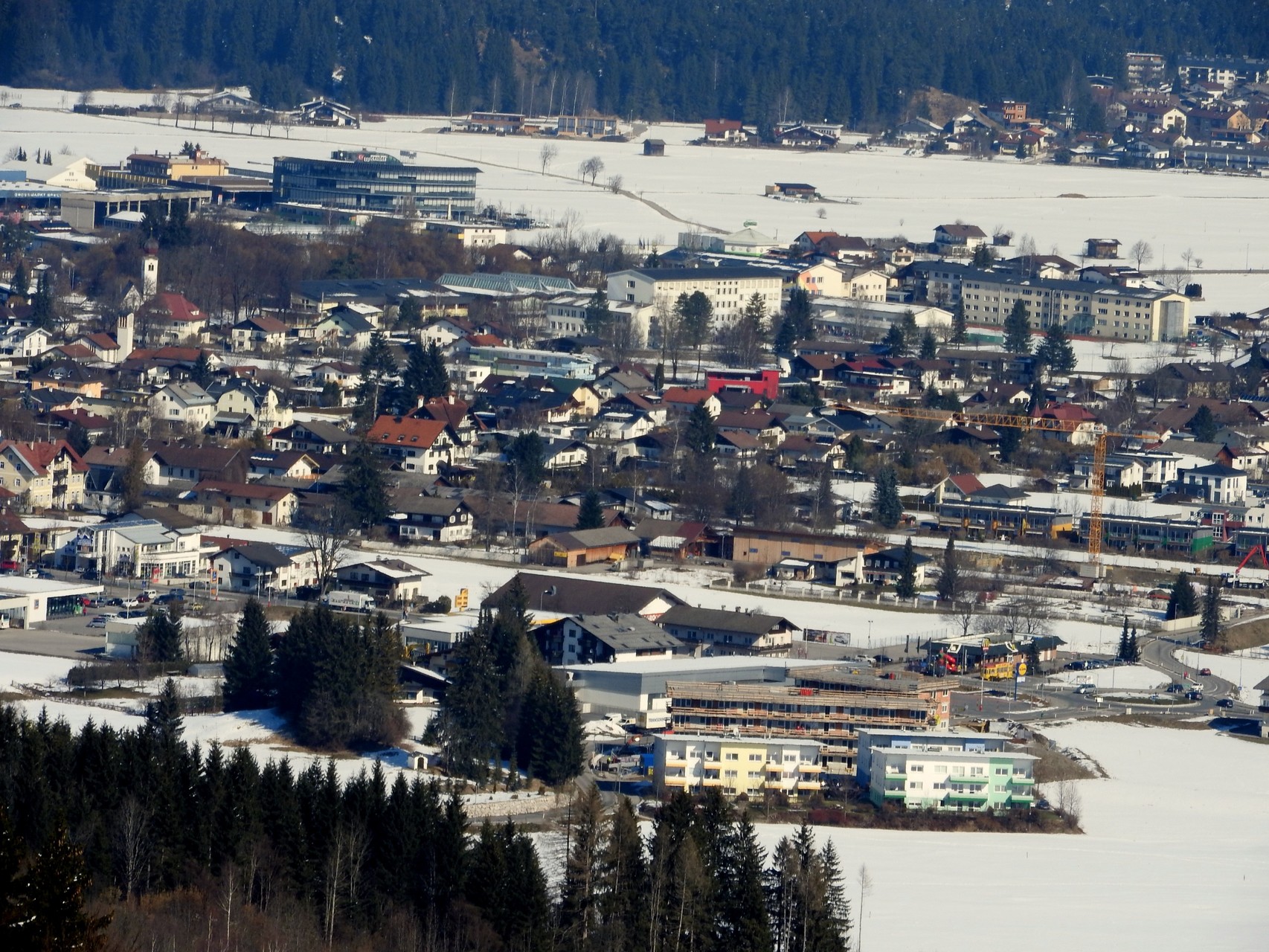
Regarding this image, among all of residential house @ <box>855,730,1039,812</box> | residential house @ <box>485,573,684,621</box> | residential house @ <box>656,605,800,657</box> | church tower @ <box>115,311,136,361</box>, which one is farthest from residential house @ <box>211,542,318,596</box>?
church tower @ <box>115,311,136,361</box>

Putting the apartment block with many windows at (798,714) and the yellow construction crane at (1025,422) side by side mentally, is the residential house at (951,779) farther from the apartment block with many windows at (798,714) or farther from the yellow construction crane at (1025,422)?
the yellow construction crane at (1025,422)

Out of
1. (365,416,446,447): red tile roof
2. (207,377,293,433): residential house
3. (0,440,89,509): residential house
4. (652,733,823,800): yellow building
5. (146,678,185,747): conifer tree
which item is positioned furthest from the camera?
(207,377,293,433): residential house

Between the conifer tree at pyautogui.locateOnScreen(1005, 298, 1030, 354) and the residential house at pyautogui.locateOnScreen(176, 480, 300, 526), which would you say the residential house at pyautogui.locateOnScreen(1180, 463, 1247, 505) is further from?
the residential house at pyautogui.locateOnScreen(176, 480, 300, 526)

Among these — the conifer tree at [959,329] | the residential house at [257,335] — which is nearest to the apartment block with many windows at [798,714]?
the residential house at [257,335]

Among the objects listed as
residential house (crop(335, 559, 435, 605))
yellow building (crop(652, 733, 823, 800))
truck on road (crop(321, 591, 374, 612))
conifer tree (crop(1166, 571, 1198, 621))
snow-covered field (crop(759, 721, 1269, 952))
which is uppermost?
conifer tree (crop(1166, 571, 1198, 621))

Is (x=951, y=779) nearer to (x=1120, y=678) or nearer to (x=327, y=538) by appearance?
(x=1120, y=678)

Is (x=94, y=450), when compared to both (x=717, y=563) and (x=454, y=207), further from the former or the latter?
(x=454, y=207)
